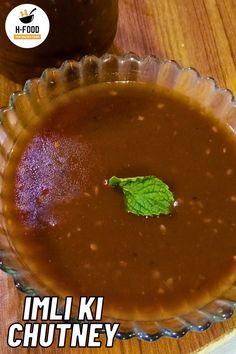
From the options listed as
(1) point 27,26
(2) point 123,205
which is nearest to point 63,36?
(1) point 27,26

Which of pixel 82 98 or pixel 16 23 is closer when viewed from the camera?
pixel 16 23

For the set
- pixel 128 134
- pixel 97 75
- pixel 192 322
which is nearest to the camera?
pixel 192 322

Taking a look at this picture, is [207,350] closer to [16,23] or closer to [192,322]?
[192,322]

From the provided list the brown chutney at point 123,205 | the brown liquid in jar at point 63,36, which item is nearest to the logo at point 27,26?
the brown liquid in jar at point 63,36

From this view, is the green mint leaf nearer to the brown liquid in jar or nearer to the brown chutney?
the brown chutney

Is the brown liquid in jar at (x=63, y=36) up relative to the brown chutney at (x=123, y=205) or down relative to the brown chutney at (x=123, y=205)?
up

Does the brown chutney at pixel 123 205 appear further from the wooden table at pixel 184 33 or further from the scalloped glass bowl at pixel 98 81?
the wooden table at pixel 184 33

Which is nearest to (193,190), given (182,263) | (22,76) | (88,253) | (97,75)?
→ (182,263)
